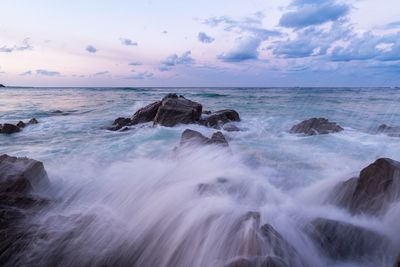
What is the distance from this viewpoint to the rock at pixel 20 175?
4.53m

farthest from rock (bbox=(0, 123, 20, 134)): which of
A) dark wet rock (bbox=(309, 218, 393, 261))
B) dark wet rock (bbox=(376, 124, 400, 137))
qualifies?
dark wet rock (bbox=(376, 124, 400, 137))

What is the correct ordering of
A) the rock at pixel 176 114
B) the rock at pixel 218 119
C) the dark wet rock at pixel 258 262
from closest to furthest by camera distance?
the dark wet rock at pixel 258 262 < the rock at pixel 176 114 < the rock at pixel 218 119

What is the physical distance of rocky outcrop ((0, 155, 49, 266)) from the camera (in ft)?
10.9

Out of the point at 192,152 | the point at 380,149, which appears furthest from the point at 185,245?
the point at 380,149

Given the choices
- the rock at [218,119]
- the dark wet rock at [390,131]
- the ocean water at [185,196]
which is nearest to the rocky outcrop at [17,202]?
the ocean water at [185,196]

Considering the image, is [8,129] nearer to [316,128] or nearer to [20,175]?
[20,175]

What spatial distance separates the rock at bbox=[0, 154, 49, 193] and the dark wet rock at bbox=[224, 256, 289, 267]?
11.6 feet

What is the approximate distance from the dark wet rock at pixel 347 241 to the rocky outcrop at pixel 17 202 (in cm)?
354

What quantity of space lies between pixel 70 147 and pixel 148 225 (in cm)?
654

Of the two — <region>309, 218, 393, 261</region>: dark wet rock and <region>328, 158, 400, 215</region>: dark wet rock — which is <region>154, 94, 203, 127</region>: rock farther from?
<region>309, 218, 393, 261</region>: dark wet rock

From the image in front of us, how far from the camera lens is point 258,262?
2867mm

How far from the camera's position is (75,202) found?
493 cm

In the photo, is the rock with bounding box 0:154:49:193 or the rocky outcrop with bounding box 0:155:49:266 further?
the rock with bounding box 0:154:49:193

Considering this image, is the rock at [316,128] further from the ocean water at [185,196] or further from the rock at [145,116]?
the rock at [145,116]
